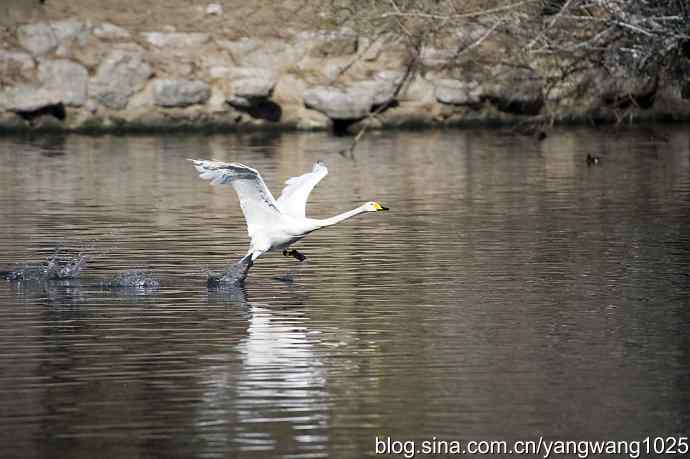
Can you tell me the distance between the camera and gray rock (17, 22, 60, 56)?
4109 centimetres

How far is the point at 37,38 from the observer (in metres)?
A: 41.4

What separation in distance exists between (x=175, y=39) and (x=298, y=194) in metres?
26.9

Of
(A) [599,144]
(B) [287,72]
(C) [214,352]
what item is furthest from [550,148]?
(C) [214,352]

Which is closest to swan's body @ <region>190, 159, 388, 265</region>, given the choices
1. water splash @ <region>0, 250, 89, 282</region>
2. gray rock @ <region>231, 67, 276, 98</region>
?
water splash @ <region>0, 250, 89, 282</region>

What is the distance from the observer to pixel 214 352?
39.9ft

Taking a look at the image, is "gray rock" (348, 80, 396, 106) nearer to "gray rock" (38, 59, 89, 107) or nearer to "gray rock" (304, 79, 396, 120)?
"gray rock" (304, 79, 396, 120)

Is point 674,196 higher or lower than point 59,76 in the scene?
lower

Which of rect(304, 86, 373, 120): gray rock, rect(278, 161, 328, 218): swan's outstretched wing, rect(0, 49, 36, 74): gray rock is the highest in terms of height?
rect(0, 49, 36, 74): gray rock

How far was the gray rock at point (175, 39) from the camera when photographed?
4269cm

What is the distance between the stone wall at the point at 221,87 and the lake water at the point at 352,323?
538 inches

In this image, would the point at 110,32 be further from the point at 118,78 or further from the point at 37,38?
the point at 118,78

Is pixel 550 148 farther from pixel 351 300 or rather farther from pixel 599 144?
pixel 351 300

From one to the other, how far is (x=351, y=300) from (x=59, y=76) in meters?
27.1

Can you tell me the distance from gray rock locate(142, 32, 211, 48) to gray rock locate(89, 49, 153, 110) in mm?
1429
